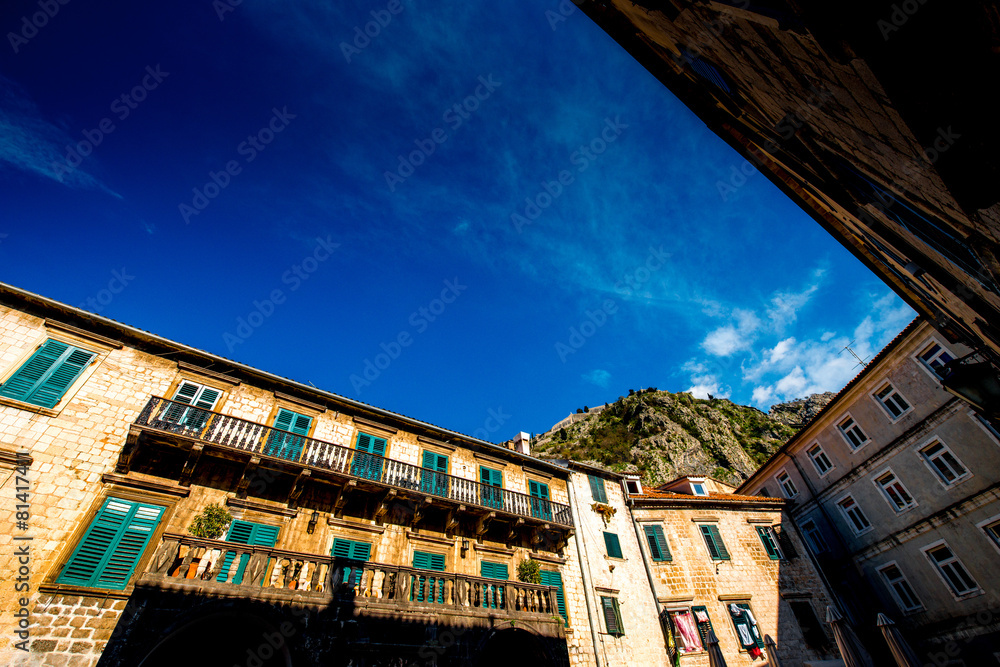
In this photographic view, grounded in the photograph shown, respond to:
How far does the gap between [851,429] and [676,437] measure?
32.6 m

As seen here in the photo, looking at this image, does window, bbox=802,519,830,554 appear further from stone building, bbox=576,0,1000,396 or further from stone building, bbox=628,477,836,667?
stone building, bbox=576,0,1000,396

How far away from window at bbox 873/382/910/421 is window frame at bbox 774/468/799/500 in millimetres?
7764

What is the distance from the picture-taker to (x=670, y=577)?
2045 centimetres

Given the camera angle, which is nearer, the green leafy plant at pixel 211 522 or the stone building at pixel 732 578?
the green leafy plant at pixel 211 522

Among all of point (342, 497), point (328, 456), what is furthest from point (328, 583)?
point (328, 456)

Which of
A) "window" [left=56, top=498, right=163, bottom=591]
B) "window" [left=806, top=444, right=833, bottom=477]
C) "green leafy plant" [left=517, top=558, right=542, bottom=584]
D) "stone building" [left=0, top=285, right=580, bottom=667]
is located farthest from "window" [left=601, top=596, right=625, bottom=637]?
"window" [left=806, top=444, right=833, bottom=477]

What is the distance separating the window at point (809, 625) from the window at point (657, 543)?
662 cm

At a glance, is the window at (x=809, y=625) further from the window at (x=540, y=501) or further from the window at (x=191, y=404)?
the window at (x=191, y=404)

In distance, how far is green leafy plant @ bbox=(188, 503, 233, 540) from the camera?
11.8m

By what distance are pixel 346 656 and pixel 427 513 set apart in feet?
19.0

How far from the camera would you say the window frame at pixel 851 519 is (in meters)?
22.7

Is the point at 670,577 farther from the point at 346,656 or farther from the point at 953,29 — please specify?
the point at 953,29

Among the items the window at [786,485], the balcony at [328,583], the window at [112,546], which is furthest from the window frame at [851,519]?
the window at [112,546]

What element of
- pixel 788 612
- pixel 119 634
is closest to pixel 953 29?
pixel 119 634
